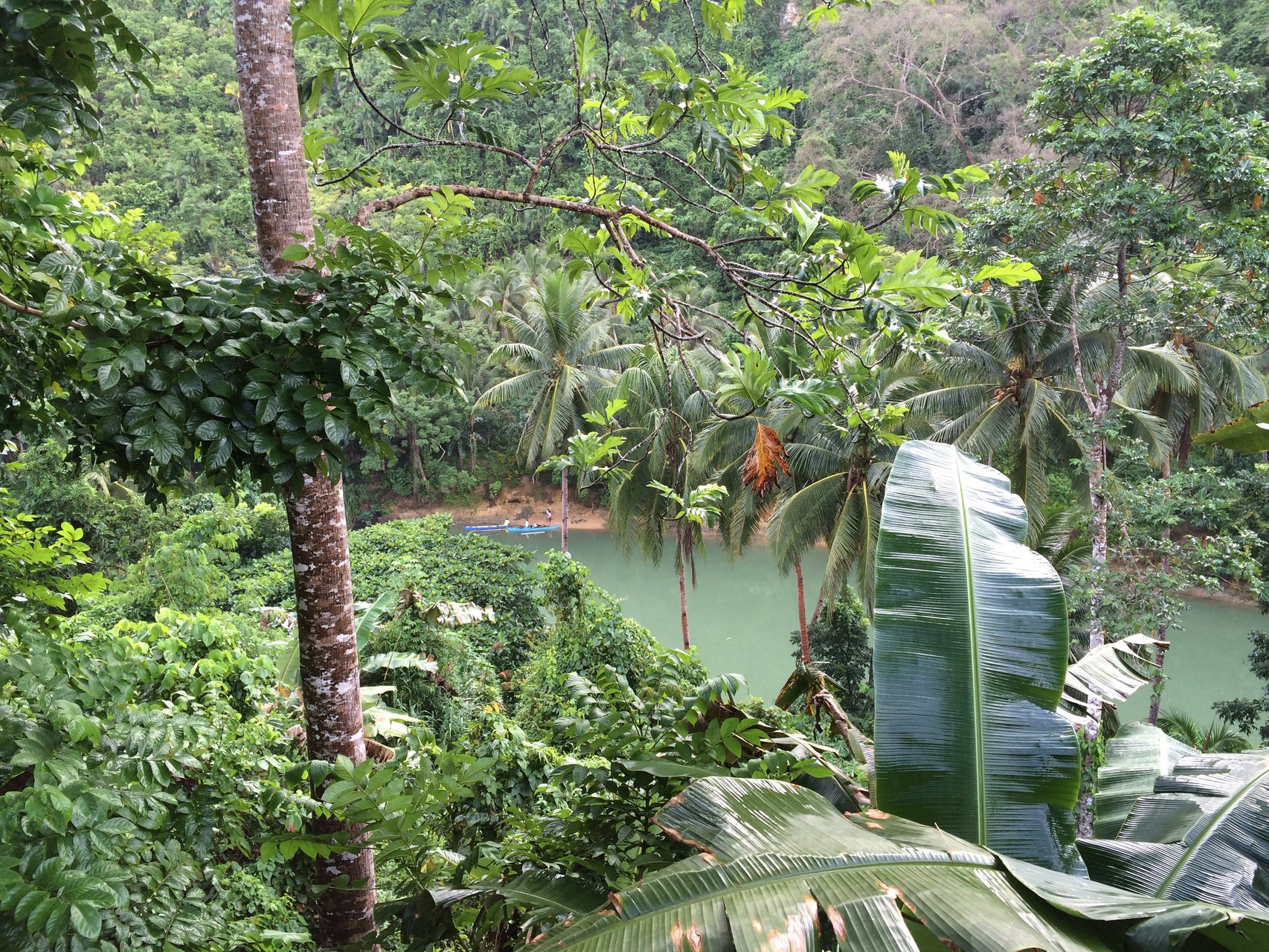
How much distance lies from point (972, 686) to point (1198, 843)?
389mm

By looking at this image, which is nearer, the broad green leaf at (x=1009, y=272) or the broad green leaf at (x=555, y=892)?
the broad green leaf at (x=555, y=892)

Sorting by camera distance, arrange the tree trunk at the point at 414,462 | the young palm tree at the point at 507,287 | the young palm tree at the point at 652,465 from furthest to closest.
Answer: the tree trunk at the point at 414,462, the young palm tree at the point at 507,287, the young palm tree at the point at 652,465

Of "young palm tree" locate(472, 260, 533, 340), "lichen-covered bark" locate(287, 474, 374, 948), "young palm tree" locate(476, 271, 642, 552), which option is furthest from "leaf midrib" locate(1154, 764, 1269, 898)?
"young palm tree" locate(472, 260, 533, 340)

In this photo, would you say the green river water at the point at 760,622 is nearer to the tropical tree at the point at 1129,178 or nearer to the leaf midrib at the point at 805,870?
the tropical tree at the point at 1129,178

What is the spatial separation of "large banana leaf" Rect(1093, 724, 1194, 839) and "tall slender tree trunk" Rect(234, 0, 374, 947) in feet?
5.21

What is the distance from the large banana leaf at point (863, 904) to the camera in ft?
2.78

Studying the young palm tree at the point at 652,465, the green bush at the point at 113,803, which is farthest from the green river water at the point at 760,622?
the green bush at the point at 113,803

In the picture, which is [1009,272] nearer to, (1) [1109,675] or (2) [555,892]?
(1) [1109,675]

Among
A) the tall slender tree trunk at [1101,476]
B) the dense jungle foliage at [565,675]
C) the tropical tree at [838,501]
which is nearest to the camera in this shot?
the dense jungle foliage at [565,675]

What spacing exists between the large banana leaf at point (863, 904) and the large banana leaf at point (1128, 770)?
2.22ft

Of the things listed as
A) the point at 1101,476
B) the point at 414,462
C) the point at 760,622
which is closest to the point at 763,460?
the point at 1101,476

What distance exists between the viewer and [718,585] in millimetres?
16906

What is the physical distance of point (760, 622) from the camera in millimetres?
15188

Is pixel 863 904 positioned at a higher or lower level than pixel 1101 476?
higher
